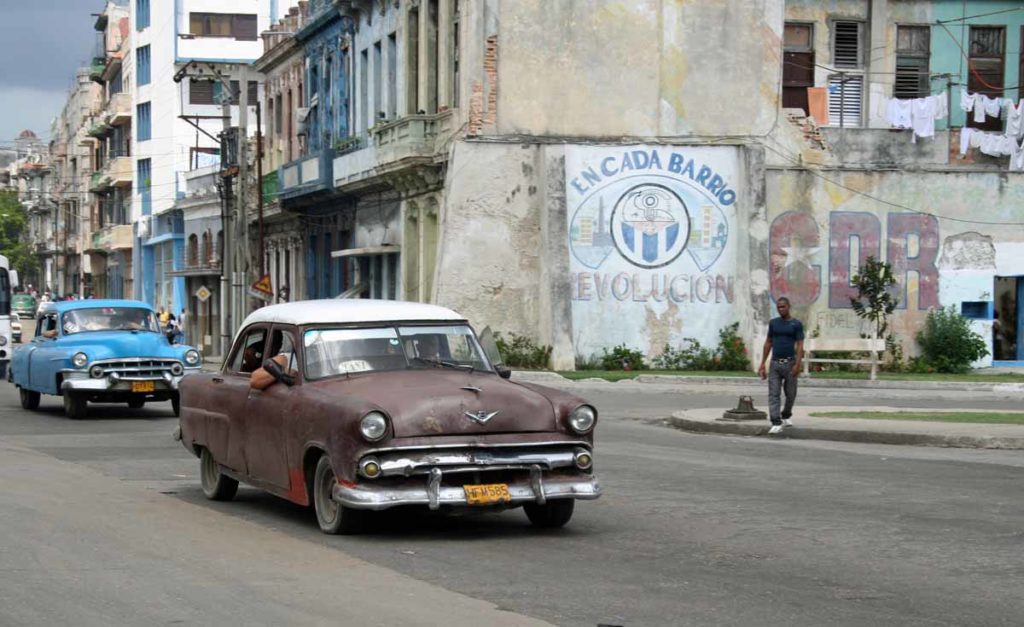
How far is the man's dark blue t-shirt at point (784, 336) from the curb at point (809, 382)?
12325mm

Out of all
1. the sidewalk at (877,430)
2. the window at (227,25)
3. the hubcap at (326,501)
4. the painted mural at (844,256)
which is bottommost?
the sidewalk at (877,430)

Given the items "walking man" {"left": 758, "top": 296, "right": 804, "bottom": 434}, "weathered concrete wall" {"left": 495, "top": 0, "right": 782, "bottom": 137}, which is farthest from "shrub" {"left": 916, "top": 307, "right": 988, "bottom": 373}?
"walking man" {"left": 758, "top": 296, "right": 804, "bottom": 434}

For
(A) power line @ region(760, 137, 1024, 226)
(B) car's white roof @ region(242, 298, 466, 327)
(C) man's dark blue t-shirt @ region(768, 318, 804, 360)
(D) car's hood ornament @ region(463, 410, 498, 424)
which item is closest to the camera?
(D) car's hood ornament @ region(463, 410, 498, 424)

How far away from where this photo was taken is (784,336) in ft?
71.2

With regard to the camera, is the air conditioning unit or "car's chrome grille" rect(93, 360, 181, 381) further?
the air conditioning unit

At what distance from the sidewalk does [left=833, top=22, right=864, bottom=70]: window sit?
68.0 feet

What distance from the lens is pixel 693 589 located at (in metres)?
9.07

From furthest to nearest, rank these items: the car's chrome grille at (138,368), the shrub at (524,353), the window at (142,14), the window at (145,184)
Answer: the window at (142,14), the window at (145,184), the shrub at (524,353), the car's chrome grille at (138,368)

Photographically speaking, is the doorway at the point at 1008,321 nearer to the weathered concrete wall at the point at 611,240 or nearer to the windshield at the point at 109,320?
the weathered concrete wall at the point at 611,240

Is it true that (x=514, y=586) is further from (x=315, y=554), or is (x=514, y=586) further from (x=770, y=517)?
(x=770, y=517)

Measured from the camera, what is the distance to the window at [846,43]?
1679 inches

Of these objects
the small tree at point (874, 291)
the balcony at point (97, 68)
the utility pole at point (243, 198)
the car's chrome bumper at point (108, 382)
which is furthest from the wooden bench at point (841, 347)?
the balcony at point (97, 68)

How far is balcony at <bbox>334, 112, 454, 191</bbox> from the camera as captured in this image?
4022 centimetres

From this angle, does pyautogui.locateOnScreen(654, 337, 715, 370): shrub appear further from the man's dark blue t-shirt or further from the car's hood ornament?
the car's hood ornament
